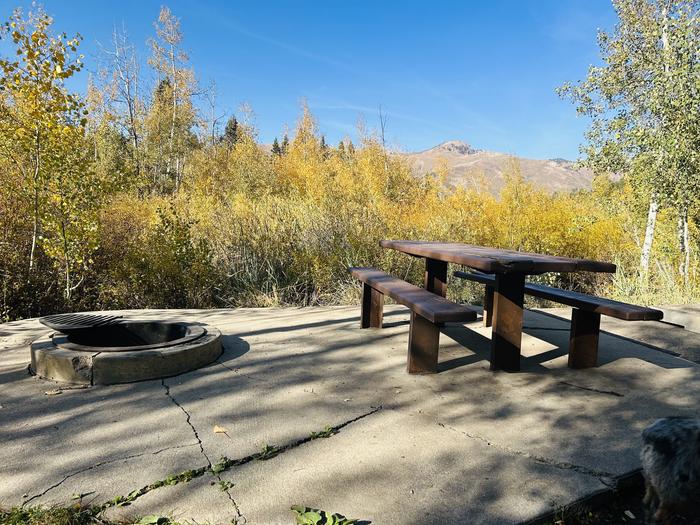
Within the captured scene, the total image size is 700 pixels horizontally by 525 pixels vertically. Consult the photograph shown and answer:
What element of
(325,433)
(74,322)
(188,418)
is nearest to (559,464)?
(325,433)

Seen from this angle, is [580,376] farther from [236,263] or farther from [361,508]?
[236,263]

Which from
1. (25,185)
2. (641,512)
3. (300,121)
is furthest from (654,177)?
(300,121)

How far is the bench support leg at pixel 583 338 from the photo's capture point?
3199 millimetres

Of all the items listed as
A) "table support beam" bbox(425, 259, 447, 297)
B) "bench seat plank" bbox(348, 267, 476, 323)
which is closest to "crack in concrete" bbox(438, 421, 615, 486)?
"bench seat plank" bbox(348, 267, 476, 323)

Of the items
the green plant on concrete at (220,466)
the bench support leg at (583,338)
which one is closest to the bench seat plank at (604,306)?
the bench support leg at (583,338)

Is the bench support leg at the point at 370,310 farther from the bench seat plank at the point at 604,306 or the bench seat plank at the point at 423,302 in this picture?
the bench seat plank at the point at 604,306

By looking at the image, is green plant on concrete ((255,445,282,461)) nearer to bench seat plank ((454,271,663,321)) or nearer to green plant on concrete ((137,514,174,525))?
green plant on concrete ((137,514,174,525))

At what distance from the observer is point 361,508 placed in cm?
166

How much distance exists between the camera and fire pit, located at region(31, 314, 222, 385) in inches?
112

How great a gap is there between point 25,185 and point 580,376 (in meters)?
6.05

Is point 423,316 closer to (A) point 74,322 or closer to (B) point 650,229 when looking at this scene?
(A) point 74,322

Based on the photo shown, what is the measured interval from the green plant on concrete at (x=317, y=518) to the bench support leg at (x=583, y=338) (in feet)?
7.38

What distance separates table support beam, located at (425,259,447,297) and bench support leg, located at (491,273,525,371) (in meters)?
1.62

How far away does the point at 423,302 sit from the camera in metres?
Answer: 2.88
